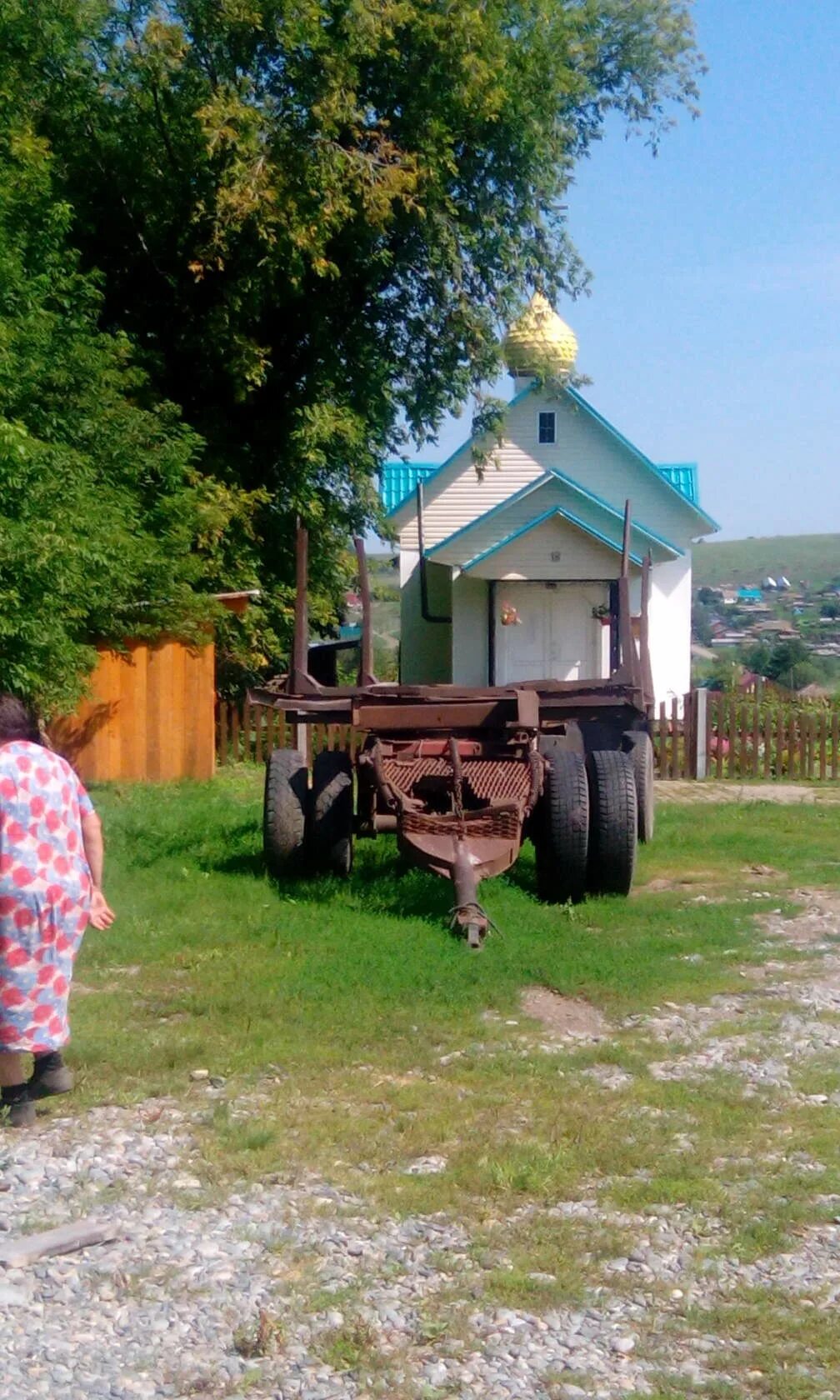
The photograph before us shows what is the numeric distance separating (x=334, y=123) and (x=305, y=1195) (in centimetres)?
1629

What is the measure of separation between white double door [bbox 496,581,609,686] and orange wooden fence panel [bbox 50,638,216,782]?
9794 millimetres

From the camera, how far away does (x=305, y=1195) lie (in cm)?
491

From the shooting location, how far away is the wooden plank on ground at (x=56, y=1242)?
4332 millimetres

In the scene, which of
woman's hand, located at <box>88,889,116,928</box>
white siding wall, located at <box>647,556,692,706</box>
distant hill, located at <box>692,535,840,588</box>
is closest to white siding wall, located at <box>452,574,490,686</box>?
white siding wall, located at <box>647,556,692,706</box>

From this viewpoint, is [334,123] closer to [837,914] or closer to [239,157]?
[239,157]

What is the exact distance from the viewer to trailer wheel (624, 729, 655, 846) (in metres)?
12.5

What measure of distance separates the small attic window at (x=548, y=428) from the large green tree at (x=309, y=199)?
7400 mm

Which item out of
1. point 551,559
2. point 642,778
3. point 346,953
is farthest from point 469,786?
point 551,559

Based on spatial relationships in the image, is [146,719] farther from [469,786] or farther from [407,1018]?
[407,1018]

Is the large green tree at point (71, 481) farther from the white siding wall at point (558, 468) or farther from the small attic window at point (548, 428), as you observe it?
the small attic window at point (548, 428)

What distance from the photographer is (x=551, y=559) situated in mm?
26109

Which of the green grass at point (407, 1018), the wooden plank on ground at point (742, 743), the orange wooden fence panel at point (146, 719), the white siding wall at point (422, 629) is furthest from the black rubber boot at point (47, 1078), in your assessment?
the white siding wall at point (422, 629)

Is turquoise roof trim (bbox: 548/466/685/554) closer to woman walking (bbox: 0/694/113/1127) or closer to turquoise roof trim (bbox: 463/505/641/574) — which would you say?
turquoise roof trim (bbox: 463/505/641/574)

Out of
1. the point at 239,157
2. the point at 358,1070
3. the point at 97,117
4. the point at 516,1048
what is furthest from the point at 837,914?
the point at 97,117
